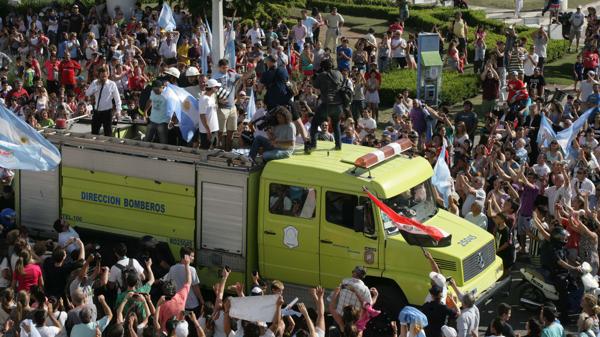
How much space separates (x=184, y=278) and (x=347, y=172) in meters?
2.72

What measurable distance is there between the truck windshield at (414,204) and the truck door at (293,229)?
1.05 m

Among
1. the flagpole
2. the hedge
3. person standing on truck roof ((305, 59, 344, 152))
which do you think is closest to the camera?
person standing on truck roof ((305, 59, 344, 152))

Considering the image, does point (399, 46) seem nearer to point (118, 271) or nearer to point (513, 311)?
point (513, 311)

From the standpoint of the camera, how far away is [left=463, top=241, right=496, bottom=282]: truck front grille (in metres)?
16.3

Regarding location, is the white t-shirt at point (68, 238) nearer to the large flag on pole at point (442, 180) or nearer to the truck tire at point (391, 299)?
the truck tire at point (391, 299)

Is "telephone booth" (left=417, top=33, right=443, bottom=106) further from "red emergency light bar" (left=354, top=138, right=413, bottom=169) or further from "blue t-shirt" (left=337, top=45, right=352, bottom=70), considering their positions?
"red emergency light bar" (left=354, top=138, right=413, bottom=169)

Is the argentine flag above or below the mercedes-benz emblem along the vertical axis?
above

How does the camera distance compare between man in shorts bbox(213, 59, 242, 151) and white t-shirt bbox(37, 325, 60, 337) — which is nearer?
white t-shirt bbox(37, 325, 60, 337)

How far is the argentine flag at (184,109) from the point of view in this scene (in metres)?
19.2

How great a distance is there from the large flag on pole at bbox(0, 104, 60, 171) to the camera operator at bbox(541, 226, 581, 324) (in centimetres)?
733

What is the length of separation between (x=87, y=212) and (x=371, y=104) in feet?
35.6

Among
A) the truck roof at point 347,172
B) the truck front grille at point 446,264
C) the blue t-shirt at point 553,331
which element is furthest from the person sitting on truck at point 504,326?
the truck roof at point 347,172

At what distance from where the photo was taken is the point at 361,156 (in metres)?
16.9

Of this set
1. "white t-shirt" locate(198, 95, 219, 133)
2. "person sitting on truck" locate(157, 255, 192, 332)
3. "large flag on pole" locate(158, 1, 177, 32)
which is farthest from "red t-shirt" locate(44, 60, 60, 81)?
"person sitting on truck" locate(157, 255, 192, 332)
